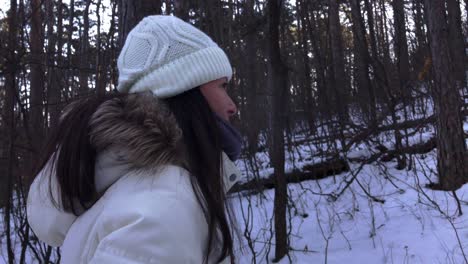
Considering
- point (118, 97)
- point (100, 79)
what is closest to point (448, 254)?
point (118, 97)

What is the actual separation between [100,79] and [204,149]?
9.77 ft

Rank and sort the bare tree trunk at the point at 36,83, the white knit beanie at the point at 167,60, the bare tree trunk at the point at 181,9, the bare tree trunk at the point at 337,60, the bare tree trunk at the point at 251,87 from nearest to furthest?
the white knit beanie at the point at 167,60
the bare tree trunk at the point at 36,83
the bare tree trunk at the point at 181,9
the bare tree trunk at the point at 251,87
the bare tree trunk at the point at 337,60

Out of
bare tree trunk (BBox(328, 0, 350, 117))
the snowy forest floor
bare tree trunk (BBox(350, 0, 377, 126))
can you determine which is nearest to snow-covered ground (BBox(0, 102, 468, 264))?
the snowy forest floor

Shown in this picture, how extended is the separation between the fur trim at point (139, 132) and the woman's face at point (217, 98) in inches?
7.4

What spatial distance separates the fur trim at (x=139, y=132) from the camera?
94 centimetres

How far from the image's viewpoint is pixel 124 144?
0.96 meters

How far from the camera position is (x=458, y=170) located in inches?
164

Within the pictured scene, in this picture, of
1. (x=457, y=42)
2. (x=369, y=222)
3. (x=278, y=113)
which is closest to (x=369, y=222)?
(x=369, y=222)

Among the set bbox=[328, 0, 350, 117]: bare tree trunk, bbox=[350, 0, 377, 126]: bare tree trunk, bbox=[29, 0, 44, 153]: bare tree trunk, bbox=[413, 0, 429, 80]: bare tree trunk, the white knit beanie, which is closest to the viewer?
the white knit beanie

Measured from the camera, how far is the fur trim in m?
0.94

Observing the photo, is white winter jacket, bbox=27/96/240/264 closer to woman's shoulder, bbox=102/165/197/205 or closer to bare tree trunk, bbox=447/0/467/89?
woman's shoulder, bbox=102/165/197/205

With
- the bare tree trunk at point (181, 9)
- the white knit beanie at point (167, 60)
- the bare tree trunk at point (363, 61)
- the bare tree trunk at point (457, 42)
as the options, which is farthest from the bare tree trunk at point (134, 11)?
the bare tree trunk at point (457, 42)

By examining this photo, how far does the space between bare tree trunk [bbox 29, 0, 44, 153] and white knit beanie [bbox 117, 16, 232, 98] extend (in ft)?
7.77

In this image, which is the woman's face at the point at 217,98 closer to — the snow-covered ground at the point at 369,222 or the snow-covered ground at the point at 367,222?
the snow-covered ground at the point at 369,222
